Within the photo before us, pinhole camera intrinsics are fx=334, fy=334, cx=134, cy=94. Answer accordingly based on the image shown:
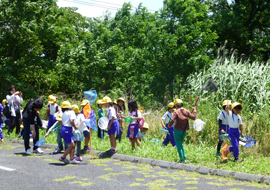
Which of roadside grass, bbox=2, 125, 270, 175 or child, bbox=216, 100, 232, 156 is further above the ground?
child, bbox=216, 100, 232, 156

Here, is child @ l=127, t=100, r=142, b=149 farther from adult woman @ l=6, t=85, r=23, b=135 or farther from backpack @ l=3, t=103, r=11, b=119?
backpack @ l=3, t=103, r=11, b=119

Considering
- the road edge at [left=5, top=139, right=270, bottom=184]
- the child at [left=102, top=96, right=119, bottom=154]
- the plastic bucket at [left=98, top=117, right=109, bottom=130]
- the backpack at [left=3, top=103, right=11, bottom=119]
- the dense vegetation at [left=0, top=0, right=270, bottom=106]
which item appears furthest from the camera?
Result: the dense vegetation at [left=0, top=0, right=270, bottom=106]

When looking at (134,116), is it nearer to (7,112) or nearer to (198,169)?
(198,169)

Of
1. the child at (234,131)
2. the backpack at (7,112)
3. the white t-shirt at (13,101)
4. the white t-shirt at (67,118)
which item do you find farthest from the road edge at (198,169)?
the backpack at (7,112)

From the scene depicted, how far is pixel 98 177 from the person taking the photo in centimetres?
649

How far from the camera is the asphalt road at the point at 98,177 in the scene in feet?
19.1

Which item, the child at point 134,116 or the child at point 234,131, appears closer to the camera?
the child at point 234,131

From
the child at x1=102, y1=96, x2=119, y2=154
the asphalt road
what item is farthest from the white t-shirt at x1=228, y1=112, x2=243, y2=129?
the child at x1=102, y1=96, x2=119, y2=154

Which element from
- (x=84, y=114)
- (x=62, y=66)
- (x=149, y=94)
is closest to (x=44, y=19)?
(x=62, y=66)

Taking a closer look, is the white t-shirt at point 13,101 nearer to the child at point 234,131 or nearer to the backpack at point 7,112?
the backpack at point 7,112

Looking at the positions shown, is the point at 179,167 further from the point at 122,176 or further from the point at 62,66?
the point at 62,66

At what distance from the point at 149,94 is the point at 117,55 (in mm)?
4297

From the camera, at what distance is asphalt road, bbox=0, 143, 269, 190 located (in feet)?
19.1

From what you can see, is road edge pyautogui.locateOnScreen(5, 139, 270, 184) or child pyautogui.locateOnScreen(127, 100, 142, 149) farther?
child pyautogui.locateOnScreen(127, 100, 142, 149)
